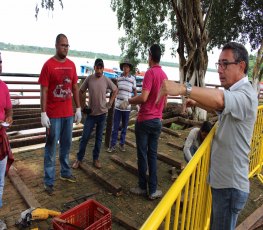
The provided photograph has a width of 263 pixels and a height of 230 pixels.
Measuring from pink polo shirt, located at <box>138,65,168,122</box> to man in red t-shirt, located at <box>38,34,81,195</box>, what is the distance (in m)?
1.16

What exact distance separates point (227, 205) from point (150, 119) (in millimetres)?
1827

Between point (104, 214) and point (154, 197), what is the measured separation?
1.43 meters

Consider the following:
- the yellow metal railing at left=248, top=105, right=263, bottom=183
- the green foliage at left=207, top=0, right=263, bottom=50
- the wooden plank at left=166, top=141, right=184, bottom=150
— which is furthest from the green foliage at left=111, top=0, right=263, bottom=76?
the yellow metal railing at left=248, top=105, right=263, bottom=183

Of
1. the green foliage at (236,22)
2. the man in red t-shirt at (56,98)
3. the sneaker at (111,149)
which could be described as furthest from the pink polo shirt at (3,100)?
the green foliage at (236,22)

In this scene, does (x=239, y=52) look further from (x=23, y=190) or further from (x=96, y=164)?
(x=96, y=164)

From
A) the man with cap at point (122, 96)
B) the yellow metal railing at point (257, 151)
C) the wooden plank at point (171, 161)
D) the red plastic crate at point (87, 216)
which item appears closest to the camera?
the red plastic crate at point (87, 216)

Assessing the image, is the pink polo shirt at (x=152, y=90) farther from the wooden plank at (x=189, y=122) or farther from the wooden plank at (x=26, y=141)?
the wooden plank at (x=189, y=122)

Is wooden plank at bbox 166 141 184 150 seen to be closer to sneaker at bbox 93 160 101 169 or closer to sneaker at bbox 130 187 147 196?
sneaker at bbox 93 160 101 169

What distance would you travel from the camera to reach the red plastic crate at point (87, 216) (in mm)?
2512

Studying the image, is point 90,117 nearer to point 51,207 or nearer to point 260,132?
point 51,207

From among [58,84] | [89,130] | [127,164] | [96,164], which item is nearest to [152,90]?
[58,84]

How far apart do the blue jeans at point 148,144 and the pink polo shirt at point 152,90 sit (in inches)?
3.5

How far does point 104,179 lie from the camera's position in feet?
14.1

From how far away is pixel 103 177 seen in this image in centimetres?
439
